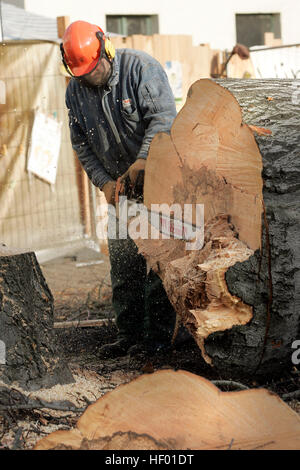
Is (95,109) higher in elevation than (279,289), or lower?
higher

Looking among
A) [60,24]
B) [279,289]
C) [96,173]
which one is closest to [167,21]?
[60,24]

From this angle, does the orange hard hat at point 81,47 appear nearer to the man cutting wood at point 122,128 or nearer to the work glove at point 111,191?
the man cutting wood at point 122,128

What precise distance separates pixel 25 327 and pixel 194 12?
399 inches

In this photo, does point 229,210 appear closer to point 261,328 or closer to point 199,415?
point 261,328

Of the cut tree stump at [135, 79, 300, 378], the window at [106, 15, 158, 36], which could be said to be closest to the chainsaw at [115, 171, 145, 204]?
the cut tree stump at [135, 79, 300, 378]

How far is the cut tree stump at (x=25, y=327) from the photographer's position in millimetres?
2746

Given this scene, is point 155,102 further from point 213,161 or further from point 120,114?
point 213,161

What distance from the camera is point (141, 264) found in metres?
4.18

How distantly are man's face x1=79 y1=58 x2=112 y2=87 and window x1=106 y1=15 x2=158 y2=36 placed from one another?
25.8 feet

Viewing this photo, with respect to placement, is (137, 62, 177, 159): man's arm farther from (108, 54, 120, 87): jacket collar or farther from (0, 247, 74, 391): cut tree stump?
(0, 247, 74, 391): cut tree stump

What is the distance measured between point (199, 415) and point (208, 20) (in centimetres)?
1085

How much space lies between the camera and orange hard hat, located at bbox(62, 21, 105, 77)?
3.71 metres

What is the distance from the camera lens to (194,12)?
456 inches

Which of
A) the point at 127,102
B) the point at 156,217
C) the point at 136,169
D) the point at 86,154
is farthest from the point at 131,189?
the point at 86,154
